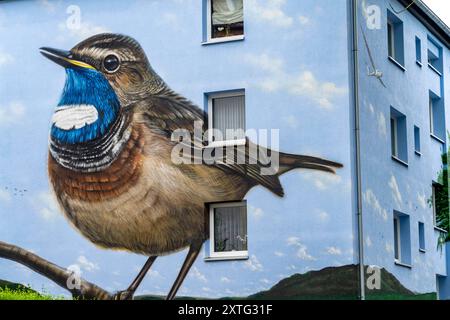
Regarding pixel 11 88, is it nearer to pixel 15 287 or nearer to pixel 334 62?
pixel 15 287

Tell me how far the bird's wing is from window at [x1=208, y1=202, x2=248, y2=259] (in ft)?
2.58

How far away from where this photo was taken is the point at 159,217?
2508cm

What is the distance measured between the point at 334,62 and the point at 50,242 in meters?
8.21

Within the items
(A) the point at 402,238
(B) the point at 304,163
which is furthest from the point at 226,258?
(A) the point at 402,238

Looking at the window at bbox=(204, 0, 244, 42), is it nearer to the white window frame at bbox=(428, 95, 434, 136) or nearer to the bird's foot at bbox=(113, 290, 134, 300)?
the bird's foot at bbox=(113, 290, 134, 300)

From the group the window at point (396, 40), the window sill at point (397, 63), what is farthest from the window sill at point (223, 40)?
the window at point (396, 40)

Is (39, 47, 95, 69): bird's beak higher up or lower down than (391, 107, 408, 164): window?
higher up

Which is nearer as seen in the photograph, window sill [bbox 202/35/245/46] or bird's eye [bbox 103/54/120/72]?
window sill [bbox 202/35/245/46]

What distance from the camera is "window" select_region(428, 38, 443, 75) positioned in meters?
29.8

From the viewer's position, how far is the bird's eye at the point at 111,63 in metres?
26.2

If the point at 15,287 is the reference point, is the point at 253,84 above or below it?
above

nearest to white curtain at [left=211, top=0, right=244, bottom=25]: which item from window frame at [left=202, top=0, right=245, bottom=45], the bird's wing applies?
window frame at [left=202, top=0, right=245, bottom=45]

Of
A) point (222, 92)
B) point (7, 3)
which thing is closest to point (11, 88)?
point (7, 3)

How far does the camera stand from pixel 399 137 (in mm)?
26891
